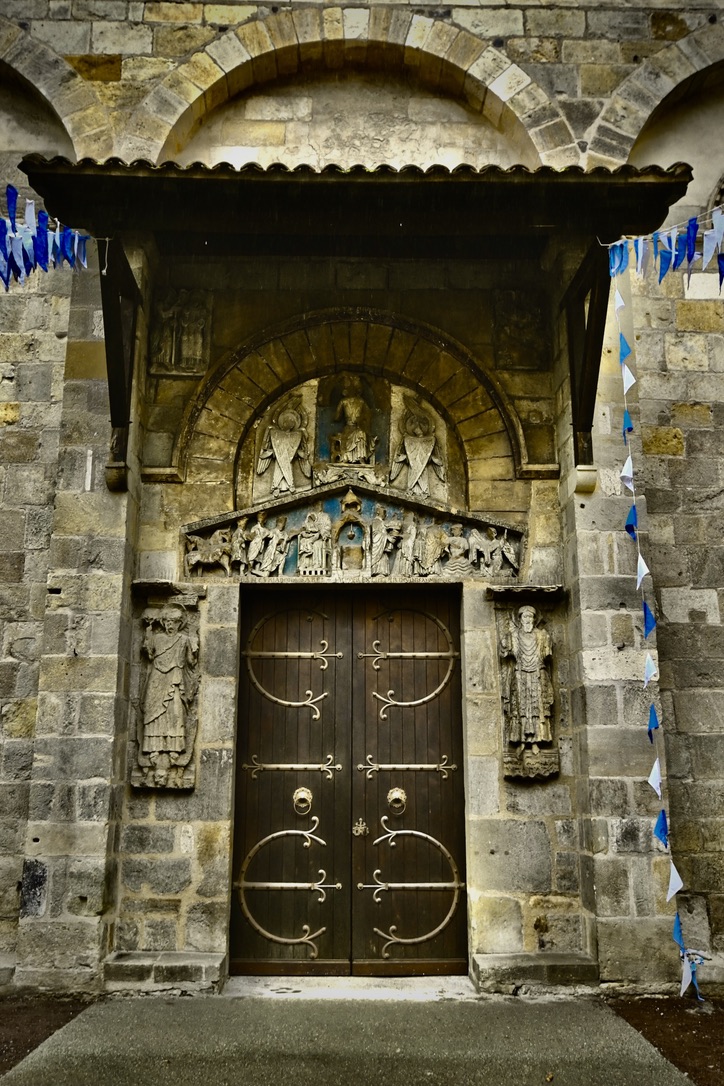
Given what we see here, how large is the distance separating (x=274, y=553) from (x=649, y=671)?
255 centimetres

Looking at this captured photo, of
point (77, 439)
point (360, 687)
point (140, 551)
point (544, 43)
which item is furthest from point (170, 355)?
point (544, 43)

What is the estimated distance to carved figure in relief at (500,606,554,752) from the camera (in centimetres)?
614

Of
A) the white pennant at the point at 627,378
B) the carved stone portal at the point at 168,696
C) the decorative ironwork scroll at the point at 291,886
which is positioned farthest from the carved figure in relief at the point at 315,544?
the white pennant at the point at 627,378

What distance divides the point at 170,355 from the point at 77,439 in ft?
3.09

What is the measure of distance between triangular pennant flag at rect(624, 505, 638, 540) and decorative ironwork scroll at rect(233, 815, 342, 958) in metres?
2.79

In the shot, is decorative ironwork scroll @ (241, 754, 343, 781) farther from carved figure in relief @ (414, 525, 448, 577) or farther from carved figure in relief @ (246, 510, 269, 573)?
carved figure in relief @ (414, 525, 448, 577)

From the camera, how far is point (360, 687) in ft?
21.5

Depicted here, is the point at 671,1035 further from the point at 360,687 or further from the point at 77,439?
the point at 77,439

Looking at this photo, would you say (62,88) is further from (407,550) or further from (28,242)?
(407,550)

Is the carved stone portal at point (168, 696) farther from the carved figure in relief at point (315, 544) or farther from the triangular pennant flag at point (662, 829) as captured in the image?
the triangular pennant flag at point (662, 829)

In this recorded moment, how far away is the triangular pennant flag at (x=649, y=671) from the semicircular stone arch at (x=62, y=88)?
4990 millimetres

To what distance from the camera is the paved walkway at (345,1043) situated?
14.4 ft

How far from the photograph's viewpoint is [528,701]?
6168 millimetres

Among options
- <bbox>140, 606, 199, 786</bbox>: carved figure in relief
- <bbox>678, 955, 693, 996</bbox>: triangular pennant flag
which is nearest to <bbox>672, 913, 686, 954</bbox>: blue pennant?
<bbox>678, 955, 693, 996</bbox>: triangular pennant flag
